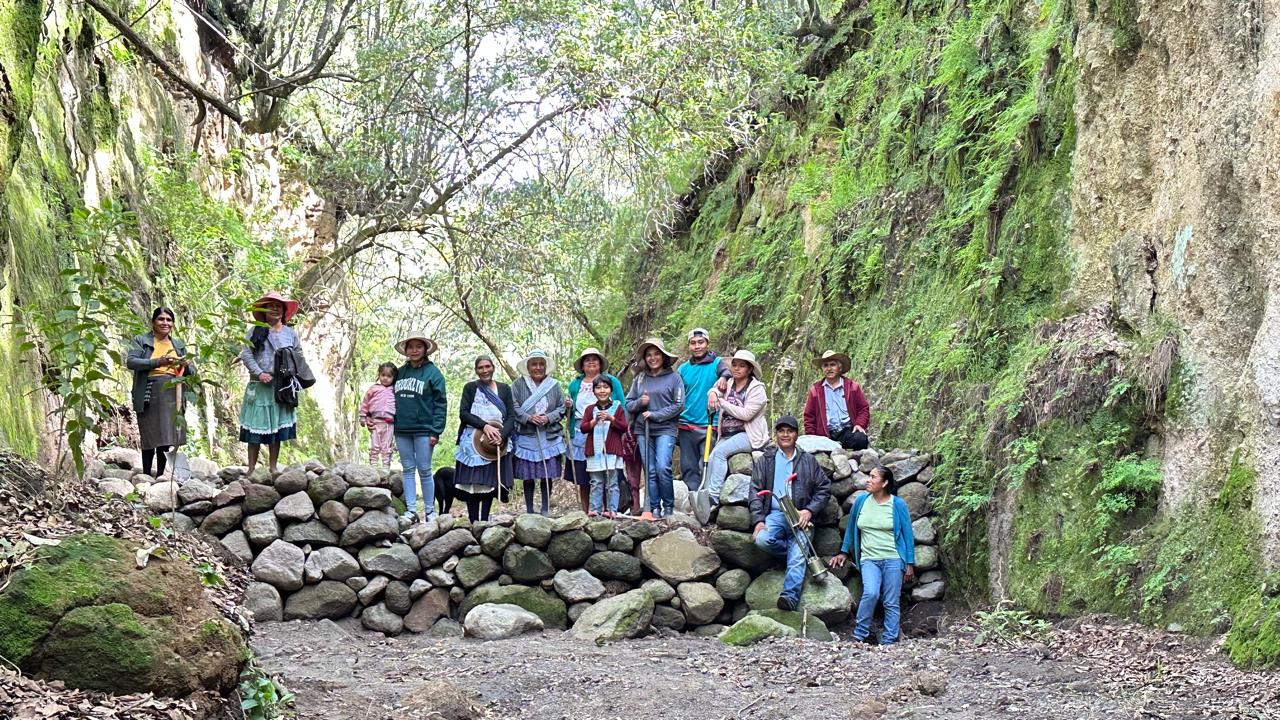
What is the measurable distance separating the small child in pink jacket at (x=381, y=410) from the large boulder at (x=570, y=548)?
2.06 meters

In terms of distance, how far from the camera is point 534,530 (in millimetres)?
10266

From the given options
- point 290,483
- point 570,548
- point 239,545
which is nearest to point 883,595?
point 570,548

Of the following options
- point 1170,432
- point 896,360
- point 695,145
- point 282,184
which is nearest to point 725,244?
point 695,145

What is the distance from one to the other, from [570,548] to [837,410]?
3.04 m

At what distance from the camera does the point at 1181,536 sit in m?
7.68

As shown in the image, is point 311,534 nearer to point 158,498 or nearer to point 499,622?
point 158,498

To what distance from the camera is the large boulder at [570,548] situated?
10.3 m

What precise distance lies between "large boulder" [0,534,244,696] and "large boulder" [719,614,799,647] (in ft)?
15.7

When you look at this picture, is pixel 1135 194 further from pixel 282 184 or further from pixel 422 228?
pixel 282 184

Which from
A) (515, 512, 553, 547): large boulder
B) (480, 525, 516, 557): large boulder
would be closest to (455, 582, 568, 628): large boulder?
(480, 525, 516, 557): large boulder

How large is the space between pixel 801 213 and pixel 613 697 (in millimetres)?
10390

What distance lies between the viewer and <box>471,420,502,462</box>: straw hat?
1071 cm

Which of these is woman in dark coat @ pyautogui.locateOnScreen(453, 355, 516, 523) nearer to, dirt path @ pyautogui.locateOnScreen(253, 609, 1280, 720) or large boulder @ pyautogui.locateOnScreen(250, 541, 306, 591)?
large boulder @ pyautogui.locateOnScreen(250, 541, 306, 591)

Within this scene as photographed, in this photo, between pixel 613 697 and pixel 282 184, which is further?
pixel 282 184
